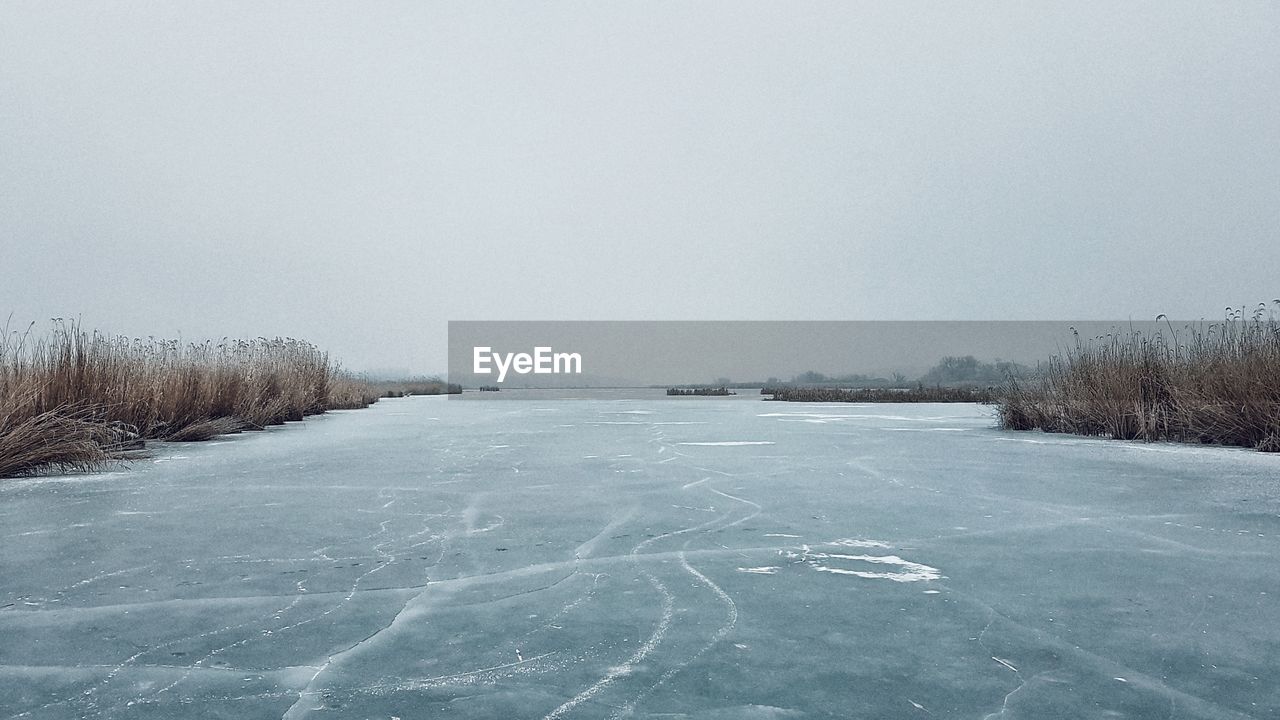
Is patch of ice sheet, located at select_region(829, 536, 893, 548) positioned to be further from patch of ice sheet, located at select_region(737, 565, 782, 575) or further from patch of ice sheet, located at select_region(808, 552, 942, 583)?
patch of ice sheet, located at select_region(737, 565, 782, 575)

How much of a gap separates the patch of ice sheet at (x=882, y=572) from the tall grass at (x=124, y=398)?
496 cm

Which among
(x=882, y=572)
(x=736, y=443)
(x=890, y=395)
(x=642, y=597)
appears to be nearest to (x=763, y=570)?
(x=882, y=572)

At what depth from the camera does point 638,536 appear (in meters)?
3.11

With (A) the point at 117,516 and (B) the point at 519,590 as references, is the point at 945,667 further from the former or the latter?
(A) the point at 117,516

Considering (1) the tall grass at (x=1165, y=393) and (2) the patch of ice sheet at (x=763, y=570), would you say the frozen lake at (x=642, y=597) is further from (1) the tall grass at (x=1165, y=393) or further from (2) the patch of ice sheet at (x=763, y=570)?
(1) the tall grass at (x=1165, y=393)

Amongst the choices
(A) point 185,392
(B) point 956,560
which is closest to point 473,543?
(B) point 956,560

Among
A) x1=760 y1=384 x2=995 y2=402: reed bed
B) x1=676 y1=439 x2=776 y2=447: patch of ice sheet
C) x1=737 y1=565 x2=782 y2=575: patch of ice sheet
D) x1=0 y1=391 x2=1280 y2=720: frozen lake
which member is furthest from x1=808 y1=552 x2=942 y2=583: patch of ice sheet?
x1=760 y1=384 x2=995 y2=402: reed bed

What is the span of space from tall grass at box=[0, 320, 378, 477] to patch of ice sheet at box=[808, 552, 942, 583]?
496 cm

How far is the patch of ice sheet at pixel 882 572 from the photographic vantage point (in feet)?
8.01

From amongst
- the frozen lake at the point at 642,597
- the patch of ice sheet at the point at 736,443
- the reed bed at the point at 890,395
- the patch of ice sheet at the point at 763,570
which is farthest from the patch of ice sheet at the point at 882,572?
the reed bed at the point at 890,395

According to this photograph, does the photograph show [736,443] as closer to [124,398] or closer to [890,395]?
→ [124,398]

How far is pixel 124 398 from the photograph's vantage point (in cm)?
706

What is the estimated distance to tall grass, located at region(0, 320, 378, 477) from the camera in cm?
530

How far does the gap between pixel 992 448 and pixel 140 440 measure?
7298mm
